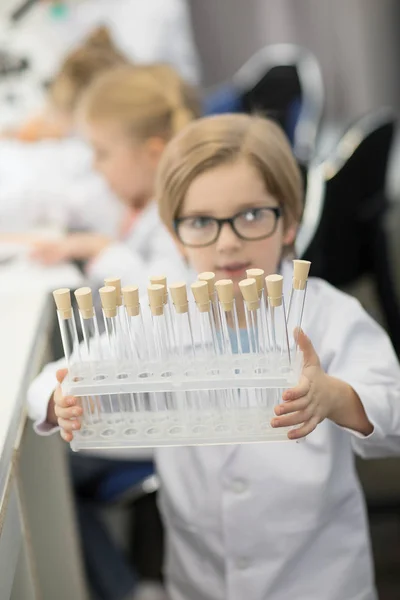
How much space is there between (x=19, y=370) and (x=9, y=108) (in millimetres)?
1371

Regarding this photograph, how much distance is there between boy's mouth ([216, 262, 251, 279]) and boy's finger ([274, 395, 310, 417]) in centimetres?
18

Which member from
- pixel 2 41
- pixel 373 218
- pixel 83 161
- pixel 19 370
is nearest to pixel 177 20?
pixel 2 41

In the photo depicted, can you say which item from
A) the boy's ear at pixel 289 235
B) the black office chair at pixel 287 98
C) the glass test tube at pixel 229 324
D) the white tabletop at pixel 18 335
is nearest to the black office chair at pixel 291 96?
the black office chair at pixel 287 98

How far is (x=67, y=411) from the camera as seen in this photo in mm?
790

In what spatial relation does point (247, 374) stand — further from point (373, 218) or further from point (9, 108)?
point (9, 108)

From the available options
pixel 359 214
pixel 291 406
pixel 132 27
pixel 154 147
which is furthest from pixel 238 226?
pixel 132 27

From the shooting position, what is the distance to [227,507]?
0.95 m

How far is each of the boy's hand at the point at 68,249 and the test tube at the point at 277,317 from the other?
2.94 ft

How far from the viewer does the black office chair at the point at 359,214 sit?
165 cm

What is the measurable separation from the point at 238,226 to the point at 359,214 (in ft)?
3.33

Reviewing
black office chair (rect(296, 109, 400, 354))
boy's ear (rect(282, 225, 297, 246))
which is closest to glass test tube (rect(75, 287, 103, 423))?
boy's ear (rect(282, 225, 297, 246))

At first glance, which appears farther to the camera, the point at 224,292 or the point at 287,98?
the point at 287,98

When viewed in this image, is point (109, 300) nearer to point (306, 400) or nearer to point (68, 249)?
point (306, 400)

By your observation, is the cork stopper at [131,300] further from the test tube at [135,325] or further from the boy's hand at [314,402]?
the boy's hand at [314,402]
